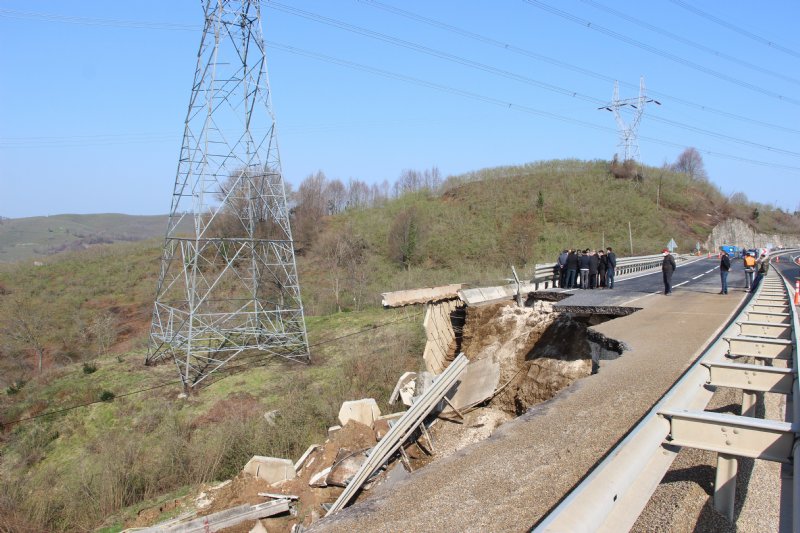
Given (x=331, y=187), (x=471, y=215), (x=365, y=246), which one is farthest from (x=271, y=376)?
(x=331, y=187)

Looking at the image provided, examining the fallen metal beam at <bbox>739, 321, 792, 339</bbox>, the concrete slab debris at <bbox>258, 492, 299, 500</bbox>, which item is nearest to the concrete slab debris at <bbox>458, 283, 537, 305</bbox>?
the concrete slab debris at <bbox>258, 492, 299, 500</bbox>

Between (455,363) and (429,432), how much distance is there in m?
1.68

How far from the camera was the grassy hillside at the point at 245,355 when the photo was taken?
1296 cm

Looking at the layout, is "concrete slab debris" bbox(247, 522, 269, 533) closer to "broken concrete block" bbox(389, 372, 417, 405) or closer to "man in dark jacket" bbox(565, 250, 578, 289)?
"broken concrete block" bbox(389, 372, 417, 405)

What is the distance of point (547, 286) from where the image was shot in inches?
865

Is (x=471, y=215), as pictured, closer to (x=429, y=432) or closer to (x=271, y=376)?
(x=271, y=376)

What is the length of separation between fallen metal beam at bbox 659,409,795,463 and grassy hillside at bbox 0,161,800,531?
10.5m

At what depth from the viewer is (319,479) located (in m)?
10.6

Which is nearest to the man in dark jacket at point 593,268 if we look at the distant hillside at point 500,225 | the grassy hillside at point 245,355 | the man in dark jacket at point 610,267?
the man in dark jacket at point 610,267

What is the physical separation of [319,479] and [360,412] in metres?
2.43

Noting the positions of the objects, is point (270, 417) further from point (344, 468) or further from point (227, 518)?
point (227, 518)

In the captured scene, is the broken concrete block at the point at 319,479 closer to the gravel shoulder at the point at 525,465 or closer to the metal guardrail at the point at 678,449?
the gravel shoulder at the point at 525,465

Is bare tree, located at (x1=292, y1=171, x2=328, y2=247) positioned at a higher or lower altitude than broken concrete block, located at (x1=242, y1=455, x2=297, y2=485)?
higher

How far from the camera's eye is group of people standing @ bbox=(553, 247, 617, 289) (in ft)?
67.3
